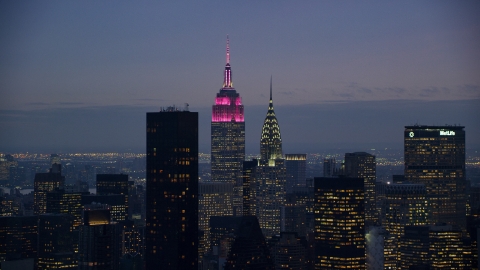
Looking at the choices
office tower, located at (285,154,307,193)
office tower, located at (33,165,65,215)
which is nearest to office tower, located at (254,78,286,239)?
office tower, located at (285,154,307,193)

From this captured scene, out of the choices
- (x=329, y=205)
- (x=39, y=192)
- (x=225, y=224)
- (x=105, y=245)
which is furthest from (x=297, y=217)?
(x=105, y=245)

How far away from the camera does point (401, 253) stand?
2677 inches

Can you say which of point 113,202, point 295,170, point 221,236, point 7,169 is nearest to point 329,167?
point 221,236

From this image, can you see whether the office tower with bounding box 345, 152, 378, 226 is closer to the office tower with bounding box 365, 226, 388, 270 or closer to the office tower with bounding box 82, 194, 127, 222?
the office tower with bounding box 365, 226, 388, 270

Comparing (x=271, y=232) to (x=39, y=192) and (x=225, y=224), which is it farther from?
(x=39, y=192)

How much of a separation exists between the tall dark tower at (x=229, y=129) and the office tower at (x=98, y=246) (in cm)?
3708

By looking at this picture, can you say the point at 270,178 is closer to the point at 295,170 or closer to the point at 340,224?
the point at 295,170

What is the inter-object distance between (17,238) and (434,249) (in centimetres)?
2341

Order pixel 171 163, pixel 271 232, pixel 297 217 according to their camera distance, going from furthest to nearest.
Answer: pixel 297 217
pixel 271 232
pixel 171 163

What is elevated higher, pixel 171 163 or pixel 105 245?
pixel 171 163

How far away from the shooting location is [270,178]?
9269cm

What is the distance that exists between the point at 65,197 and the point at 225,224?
10.7 metres

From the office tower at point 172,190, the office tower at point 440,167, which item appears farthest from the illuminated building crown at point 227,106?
the office tower at point 172,190

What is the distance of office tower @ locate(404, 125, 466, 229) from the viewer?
7312 cm
